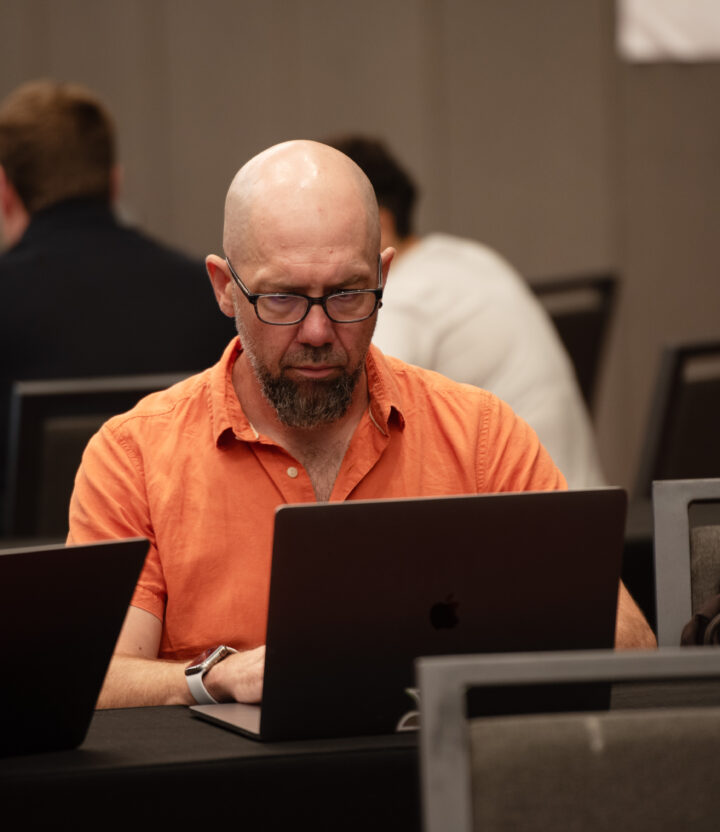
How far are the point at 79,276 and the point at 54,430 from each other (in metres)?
0.73

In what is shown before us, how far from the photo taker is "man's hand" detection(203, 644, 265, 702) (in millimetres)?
1621

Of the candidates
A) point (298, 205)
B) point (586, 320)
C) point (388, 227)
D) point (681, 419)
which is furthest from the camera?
point (586, 320)

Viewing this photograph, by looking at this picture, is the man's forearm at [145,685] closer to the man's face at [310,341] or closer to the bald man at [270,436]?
the bald man at [270,436]

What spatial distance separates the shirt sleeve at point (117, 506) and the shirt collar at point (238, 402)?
12cm

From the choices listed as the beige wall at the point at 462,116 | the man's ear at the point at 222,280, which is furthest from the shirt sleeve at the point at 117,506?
the beige wall at the point at 462,116

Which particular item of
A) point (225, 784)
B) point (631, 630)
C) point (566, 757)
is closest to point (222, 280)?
point (631, 630)

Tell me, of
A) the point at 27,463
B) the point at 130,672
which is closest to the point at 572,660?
the point at 130,672

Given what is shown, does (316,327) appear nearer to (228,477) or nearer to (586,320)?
(228,477)

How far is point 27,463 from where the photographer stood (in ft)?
8.53

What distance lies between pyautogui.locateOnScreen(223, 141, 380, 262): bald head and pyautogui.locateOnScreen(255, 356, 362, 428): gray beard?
15cm

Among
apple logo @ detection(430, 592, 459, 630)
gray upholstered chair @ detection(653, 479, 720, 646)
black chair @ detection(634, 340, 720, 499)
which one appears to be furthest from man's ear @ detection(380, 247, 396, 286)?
black chair @ detection(634, 340, 720, 499)

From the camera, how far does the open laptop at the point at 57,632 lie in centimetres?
137

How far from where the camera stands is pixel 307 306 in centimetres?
184

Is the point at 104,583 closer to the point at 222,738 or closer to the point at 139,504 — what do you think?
the point at 222,738
